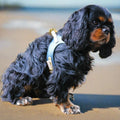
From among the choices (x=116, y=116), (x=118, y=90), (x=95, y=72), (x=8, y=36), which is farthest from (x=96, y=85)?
(x=8, y=36)

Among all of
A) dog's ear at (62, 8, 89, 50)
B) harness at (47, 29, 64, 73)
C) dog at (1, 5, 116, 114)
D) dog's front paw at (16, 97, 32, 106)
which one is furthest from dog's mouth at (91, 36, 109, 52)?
dog's front paw at (16, 97, 32, 106)

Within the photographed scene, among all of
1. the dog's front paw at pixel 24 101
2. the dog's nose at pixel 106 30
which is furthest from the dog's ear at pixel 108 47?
the dog's front paw at pixel 24 101

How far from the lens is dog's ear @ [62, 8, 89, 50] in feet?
10.4

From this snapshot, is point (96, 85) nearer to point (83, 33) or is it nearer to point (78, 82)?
point (78, 82)

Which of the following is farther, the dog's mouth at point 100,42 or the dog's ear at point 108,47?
the dog's ear at point 108,47

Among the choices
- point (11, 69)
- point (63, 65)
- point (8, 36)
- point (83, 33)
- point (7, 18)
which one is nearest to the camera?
point (83, 33)

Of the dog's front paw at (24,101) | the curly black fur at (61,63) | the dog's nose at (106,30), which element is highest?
the dog's nose at (106,30)

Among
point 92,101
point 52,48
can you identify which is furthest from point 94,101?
point 52,48

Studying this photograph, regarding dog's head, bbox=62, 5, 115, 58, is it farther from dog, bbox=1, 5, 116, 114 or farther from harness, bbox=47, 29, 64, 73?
harness, bbox=47, 29, 64, 73

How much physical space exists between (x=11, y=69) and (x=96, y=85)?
1.63 metres

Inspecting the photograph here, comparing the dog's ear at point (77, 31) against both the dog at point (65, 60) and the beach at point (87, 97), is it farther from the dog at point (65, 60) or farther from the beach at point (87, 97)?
the beach at point (87, 97)

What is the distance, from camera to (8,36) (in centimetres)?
812

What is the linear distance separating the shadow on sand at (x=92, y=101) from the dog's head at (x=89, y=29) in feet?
2.94

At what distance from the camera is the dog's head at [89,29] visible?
10.3 feet
